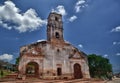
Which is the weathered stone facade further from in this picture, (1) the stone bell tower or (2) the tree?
(2) the tree

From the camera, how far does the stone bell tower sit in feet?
98.4

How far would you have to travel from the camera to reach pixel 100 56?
49281mm

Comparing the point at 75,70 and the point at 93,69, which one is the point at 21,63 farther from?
the point at 93,69

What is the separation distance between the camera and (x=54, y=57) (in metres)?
28.3

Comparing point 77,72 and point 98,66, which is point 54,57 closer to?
point 77,72

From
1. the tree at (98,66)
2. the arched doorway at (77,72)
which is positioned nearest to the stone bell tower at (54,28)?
the arched doorway at (77,72)

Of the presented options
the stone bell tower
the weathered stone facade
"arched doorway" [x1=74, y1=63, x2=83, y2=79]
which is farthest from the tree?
the stone bell tower

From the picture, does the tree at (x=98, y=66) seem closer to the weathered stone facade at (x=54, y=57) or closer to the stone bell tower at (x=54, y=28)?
the weathered stone facade at (x=54, y=57)

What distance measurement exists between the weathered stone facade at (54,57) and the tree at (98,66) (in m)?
16.5

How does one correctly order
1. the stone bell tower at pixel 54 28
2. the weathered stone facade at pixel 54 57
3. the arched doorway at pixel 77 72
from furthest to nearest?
the arched doorway at pixel 77 72 < the stone bell tower at pixel 54 28 < the weathered stone facade at pixel 54 57

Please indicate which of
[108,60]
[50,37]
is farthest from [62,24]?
[108,60]

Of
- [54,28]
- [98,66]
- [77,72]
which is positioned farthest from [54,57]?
[98,66]

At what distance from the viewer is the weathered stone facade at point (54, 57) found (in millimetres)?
26531

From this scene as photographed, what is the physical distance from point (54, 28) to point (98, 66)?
79.1 feet
